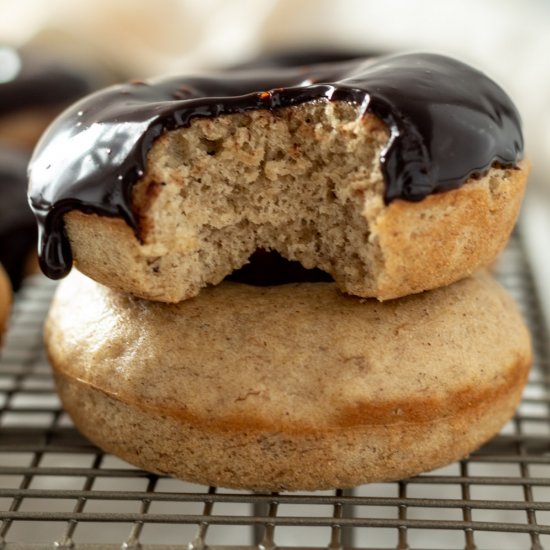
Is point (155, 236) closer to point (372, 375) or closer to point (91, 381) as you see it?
point (91, 381)

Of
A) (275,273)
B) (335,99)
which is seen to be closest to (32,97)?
(275,273)

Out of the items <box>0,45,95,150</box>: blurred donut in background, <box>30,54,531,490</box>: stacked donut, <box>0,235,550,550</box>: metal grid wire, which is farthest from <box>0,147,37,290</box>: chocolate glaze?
<box>30,54,531,490</box>: stacked donut

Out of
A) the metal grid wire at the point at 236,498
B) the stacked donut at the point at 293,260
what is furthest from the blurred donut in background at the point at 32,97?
the stacked donut at the point at 293,260

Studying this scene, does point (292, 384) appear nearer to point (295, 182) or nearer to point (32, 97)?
point (295, 182)

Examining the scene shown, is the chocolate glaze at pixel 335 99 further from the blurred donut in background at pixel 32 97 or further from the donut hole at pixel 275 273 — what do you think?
the blurred donut in background at pixel 32 97

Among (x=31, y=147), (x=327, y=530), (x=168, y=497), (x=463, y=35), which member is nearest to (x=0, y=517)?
(x=168, y=497)

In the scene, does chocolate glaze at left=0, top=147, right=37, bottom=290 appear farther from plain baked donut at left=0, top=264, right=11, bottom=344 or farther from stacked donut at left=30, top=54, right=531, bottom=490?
stacked donut at left=30, top=54, right=531, bottom=490

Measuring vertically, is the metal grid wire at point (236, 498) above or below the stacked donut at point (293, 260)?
below
